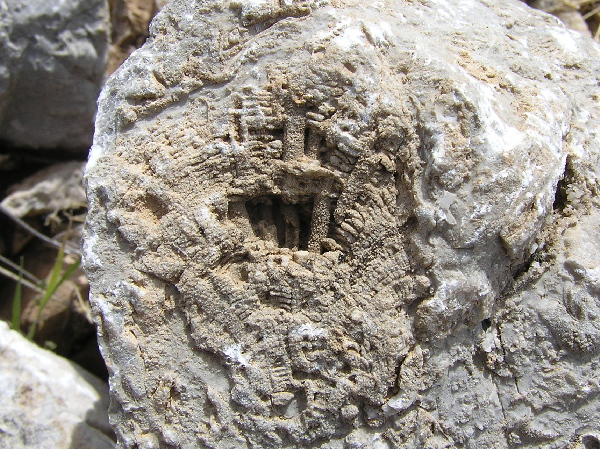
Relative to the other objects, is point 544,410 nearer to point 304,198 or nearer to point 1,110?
point 304,198

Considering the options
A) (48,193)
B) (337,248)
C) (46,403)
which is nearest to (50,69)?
(48,193)

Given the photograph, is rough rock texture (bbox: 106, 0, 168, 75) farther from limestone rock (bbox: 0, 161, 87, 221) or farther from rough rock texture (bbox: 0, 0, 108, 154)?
limestone rock (bbox: 0, 161, 87, 221)

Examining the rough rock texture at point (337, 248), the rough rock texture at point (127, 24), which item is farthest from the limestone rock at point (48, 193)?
the rough rock texture at point (337, 248)

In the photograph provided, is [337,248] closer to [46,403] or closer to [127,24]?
[46,403]

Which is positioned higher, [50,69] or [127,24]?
[127,24]

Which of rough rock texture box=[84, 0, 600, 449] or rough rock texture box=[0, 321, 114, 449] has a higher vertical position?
rough rock texture box=[84, 0, 600, 449]

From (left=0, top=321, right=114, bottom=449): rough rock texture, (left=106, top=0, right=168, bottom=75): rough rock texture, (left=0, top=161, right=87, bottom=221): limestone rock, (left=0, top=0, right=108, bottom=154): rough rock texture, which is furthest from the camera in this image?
(left=106, top=0, right=168, bottom=75): rough rock texture

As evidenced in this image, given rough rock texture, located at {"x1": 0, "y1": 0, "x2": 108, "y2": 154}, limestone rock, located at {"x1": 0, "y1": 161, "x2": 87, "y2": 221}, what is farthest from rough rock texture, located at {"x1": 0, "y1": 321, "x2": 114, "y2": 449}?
rough rock texture, located at {"x1": 0, "y1": 0, "x2": 108, "y2": 154}
